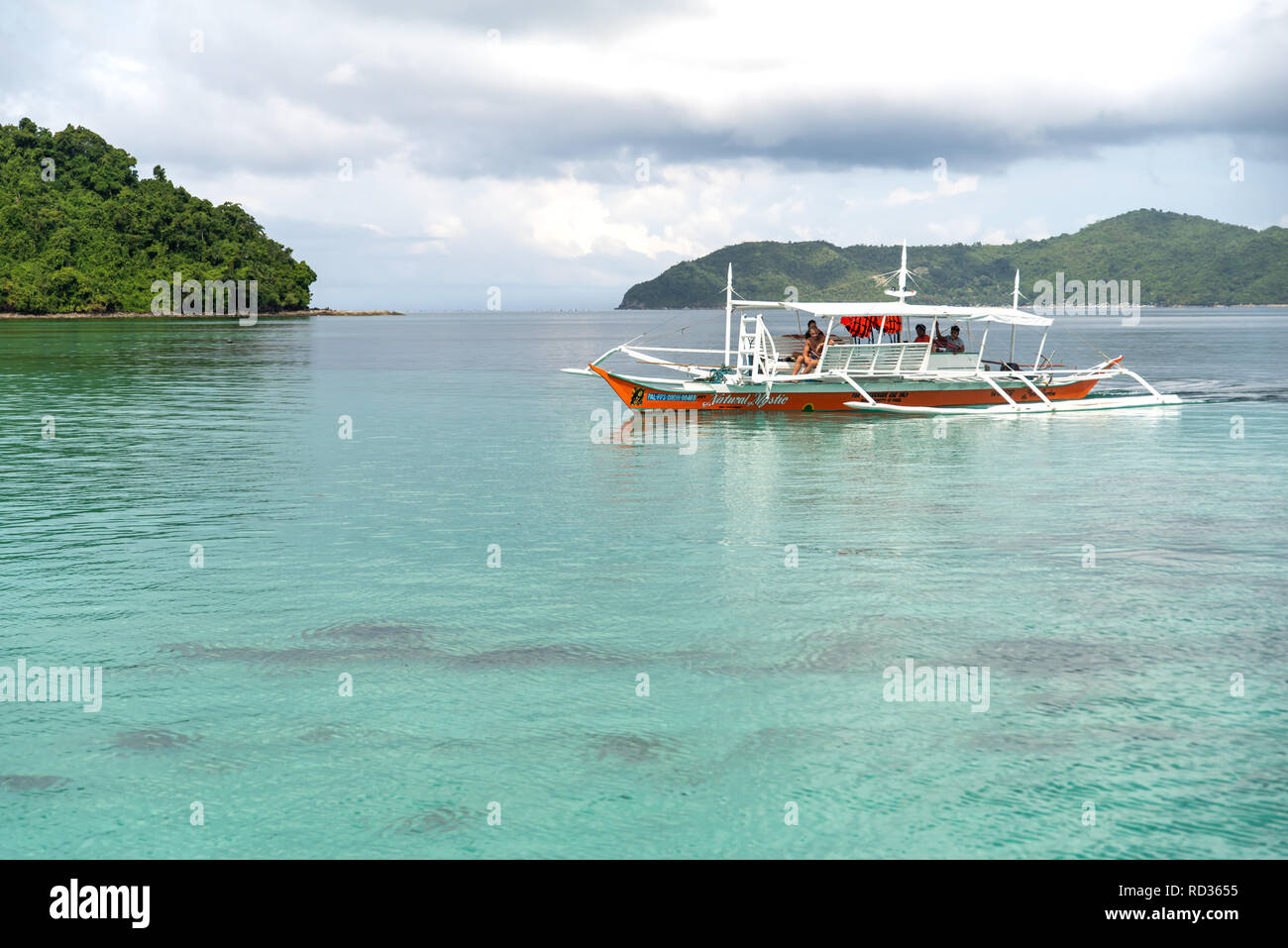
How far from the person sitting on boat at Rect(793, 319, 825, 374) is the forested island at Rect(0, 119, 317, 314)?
6073 inches

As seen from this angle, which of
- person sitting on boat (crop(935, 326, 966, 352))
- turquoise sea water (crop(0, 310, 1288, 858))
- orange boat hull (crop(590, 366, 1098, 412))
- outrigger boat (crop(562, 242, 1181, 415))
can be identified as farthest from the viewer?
person sitting on boat (crop(935, 326, 966, 352))

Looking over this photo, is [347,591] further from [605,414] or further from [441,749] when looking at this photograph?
[605,414]

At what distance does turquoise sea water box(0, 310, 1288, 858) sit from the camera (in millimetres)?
8195

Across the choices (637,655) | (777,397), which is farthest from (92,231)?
(637,655)

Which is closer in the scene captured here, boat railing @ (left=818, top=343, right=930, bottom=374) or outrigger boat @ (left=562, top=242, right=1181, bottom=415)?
outrigger boat @ (left=562, top=242, right=1181, bottom=415)

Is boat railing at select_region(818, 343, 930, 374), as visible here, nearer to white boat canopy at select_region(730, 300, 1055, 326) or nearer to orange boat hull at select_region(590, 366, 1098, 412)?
orange boat hull at select_region(590, 366, 1098, 412)

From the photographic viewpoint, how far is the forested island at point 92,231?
162 meters

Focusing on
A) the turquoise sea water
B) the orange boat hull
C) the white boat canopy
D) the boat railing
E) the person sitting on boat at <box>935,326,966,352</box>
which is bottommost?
the turquoise sea water

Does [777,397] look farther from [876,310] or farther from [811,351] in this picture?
[876,310]

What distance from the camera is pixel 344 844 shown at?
7762mm

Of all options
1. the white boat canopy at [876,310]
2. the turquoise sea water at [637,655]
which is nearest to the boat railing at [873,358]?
the white boat canopy at [876,310]

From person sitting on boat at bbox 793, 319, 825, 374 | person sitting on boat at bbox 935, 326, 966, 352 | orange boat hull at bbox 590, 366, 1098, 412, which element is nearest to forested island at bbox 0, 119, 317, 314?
orange boat hull at bbox 590, 366, 1098, 412

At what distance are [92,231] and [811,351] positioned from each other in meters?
167

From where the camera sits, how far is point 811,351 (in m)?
37.9
